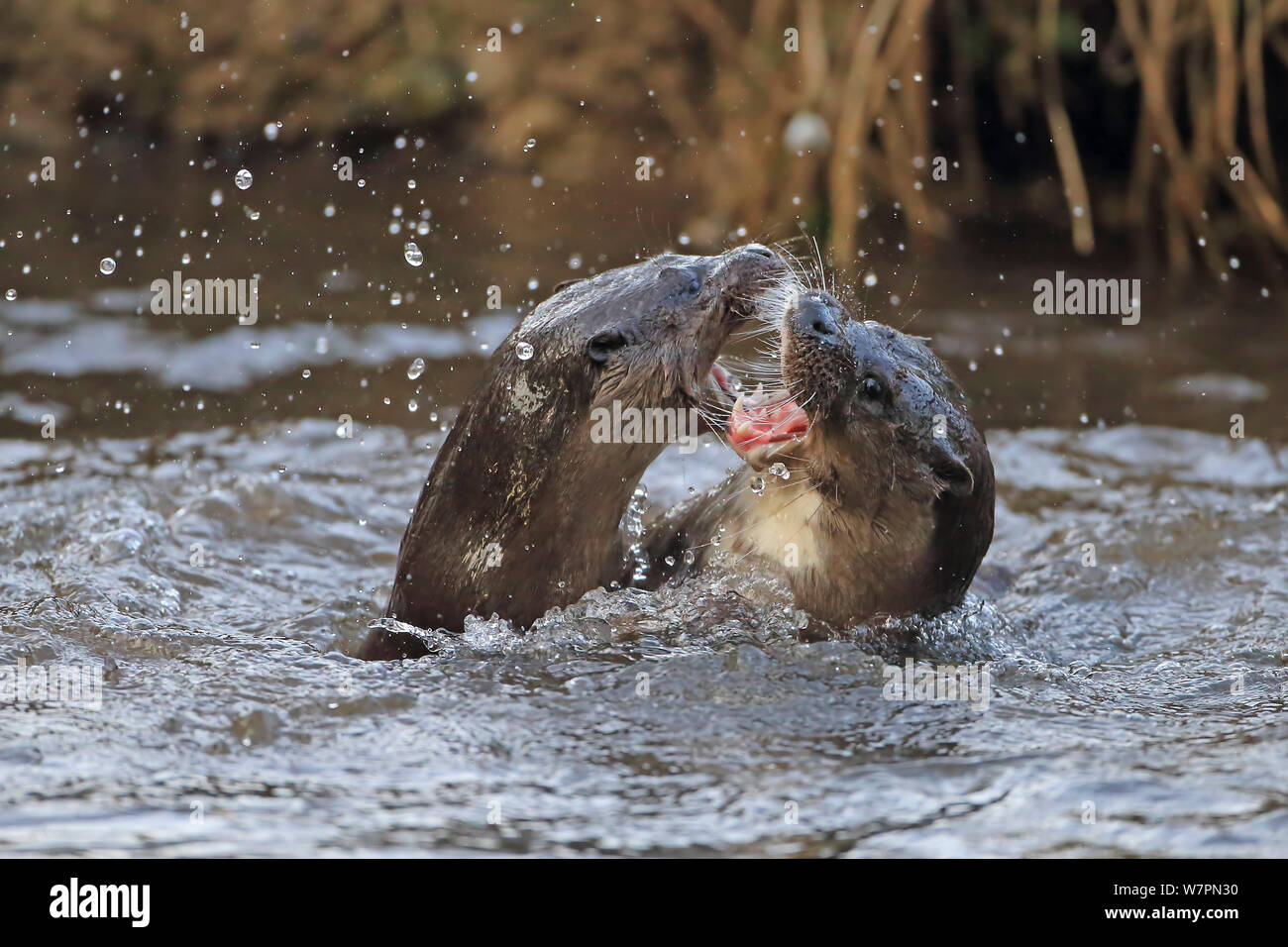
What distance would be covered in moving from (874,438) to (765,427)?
0.21 meters

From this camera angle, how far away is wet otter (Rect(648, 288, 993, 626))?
300 centimetres

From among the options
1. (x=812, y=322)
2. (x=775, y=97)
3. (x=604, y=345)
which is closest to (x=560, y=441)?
(x=604, y=345)

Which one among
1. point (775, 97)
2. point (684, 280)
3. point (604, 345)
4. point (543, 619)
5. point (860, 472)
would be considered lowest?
point (543, 619)

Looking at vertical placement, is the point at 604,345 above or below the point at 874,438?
above

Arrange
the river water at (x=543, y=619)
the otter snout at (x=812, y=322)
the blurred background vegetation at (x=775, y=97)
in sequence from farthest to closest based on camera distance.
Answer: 1. the blurred background vegetation at (x=775, y=97)
2. the otter snout at (x=812, y=322)
3. the river water at (x=543, y=619)

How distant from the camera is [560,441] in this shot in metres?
3.03

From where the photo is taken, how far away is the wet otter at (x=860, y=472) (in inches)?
118

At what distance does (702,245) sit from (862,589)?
3.64 m

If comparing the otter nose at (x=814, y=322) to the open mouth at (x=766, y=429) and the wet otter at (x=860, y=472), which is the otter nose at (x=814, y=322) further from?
the open mouth at (x=766, y=429)

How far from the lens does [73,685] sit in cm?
302

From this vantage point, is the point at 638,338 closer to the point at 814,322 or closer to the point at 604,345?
the point at 604,345

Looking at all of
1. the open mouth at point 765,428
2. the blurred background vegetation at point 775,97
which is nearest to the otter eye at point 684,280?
the open mouth at point 765,428

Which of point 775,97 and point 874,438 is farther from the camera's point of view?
point 775,97
